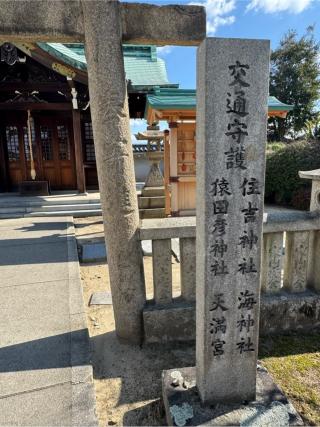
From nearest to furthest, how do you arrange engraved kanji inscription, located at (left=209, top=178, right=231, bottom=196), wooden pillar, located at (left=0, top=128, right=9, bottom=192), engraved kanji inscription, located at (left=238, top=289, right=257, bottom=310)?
engraved kanji inscription, located at (left=209, top=178, right=231, bottom=196)
engraved kanji inscription, located at (left=238, top=289, right=257, bottom=310)
wooden pillar, located at (left=0, top=128, right=9, bottom=192)

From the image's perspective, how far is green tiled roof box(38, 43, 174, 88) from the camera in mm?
8406

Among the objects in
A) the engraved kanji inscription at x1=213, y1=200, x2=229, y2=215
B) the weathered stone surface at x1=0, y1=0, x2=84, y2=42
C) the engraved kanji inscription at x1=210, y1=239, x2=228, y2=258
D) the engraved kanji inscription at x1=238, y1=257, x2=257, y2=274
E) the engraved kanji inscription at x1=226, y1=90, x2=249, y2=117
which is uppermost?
the weathered stone surface at x1=0, y1=0, x2=84, y2=42

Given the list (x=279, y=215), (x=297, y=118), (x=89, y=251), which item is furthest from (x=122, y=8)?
(x=297, y=118)

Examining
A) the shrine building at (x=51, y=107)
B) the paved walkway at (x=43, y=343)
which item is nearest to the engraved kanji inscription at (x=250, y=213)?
the paved walkway at (x=43, y=343)

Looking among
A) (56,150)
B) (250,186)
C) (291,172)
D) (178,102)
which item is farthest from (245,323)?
(56,150)

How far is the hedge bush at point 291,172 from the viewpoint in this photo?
35.4 ft

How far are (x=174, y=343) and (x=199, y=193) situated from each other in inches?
76.7

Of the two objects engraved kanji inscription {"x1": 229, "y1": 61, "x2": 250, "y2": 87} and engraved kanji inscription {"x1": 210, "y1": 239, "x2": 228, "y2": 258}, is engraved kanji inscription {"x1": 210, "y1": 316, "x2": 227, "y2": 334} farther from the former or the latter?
engraved kanji inscription {"x1": 229, "y1": 61, "x2": 250, "y2": 87}

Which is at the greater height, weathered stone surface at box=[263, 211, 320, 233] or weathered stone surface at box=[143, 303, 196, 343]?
weathered stone surface at box=[263, 211, 320, 233]

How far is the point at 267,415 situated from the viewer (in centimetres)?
202

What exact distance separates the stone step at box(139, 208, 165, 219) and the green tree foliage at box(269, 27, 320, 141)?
19.1 m

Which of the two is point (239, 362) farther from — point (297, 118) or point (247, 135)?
point (297, 118)

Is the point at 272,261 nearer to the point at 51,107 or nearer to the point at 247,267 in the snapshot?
the point at 247,267

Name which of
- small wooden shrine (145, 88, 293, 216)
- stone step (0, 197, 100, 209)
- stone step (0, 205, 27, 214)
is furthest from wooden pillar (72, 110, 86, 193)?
small wooden shrine (145, 88, 293, 216)
